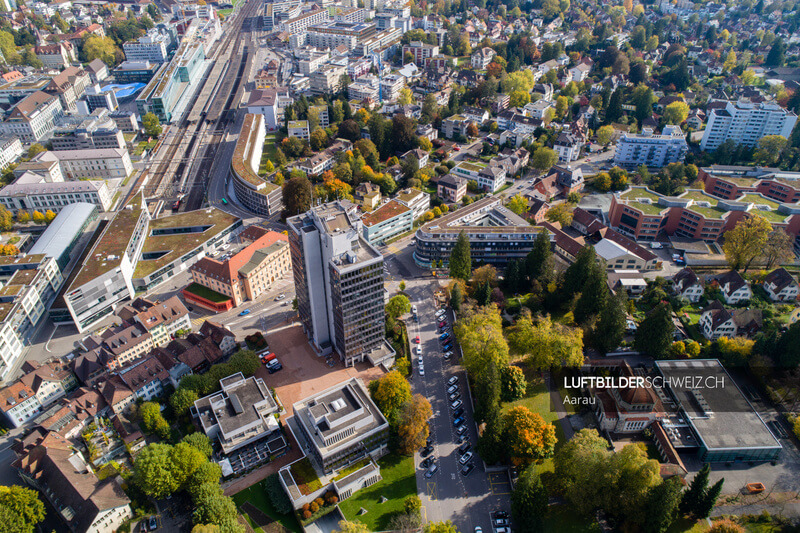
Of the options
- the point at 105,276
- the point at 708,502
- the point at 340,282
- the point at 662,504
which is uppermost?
the point at 340,282

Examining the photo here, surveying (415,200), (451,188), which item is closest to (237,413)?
(415,200)

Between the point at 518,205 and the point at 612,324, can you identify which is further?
the point at 518,205

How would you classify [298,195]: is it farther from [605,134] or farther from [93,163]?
[605,134]

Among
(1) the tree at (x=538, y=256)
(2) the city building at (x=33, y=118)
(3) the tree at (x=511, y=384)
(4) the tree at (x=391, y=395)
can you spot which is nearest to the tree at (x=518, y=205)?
(1) the tree at (x=538, y=256)

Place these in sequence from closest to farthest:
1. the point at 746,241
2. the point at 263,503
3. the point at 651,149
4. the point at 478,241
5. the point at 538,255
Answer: the point at 263,503 < the point at 538,255 < the point at 746,241 < the point at 478,241 < the point at 651,149

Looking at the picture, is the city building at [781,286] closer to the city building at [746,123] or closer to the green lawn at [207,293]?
the city building at [746,123]

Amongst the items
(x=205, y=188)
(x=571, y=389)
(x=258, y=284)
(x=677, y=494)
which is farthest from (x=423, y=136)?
(x=677, y=494)
